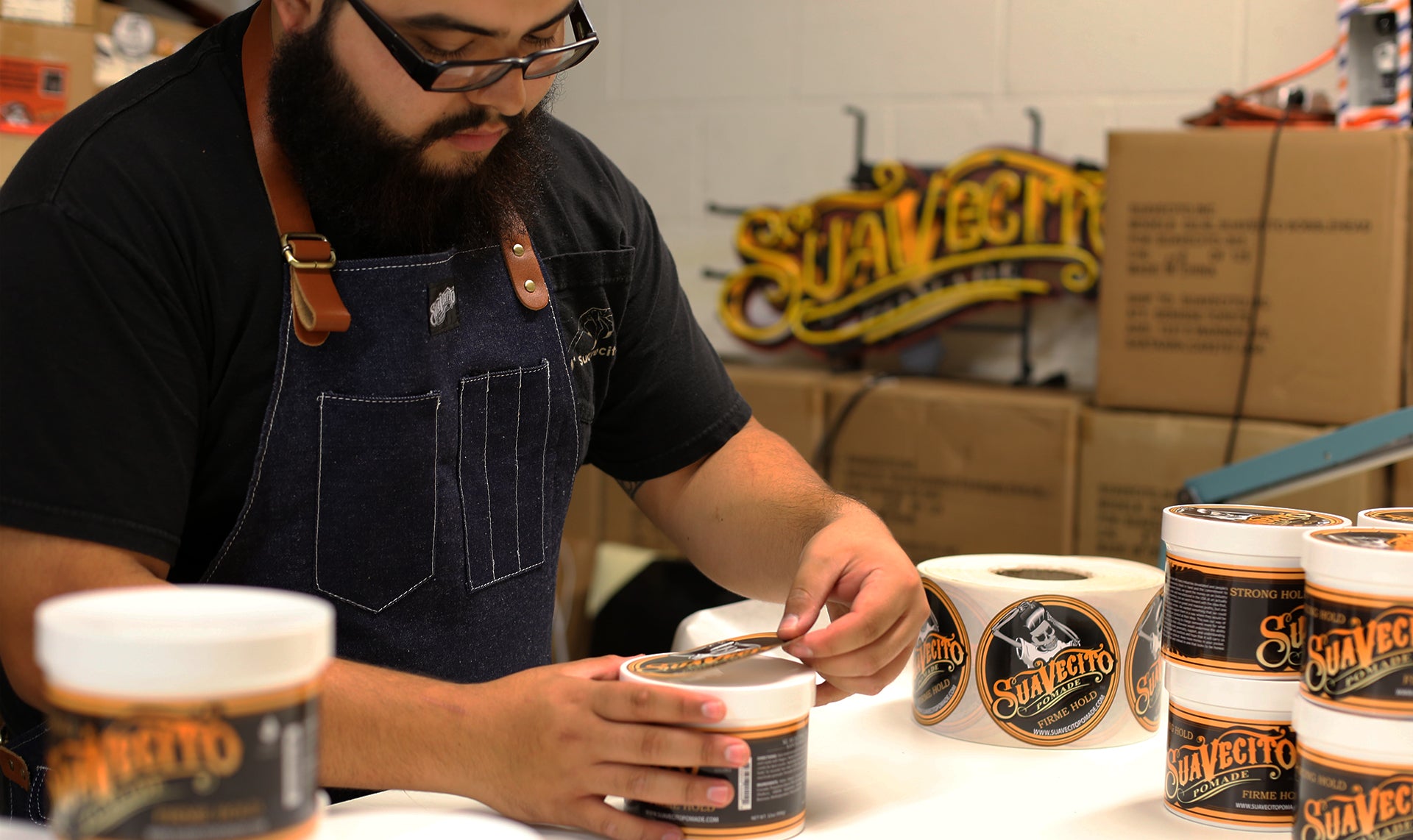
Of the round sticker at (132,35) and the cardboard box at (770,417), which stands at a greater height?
the round sticker at (132,35)

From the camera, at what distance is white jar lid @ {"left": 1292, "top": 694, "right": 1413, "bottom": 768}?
76cm

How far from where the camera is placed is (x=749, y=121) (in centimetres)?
300

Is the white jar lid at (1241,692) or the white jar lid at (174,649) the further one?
the white jar lid at (1241,692)

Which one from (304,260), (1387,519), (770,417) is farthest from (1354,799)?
(770,417)

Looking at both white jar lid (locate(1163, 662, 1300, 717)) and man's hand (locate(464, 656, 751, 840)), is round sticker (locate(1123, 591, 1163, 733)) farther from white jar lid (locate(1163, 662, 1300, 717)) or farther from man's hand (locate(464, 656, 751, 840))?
man's hand (locate(464, 656, 751, 840))

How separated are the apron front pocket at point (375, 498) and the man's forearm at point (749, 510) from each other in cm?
34

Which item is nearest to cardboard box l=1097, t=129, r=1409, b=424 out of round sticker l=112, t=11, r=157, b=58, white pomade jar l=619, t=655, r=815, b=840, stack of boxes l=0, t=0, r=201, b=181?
white pomade jar l=619, t=655, r=815, b=840

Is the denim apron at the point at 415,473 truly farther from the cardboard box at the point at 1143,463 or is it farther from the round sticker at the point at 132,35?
the round sticker at the point at 132,35

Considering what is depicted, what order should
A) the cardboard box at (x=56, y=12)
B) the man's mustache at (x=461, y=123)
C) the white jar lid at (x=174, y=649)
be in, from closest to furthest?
the white jar lid at (x=174, y=649) < the man's mustache at (x=461, y=123) < the cardboard box at (x=56, y=12)

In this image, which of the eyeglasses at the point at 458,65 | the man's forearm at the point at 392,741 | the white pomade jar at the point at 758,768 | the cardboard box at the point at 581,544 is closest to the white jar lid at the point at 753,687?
the white pomade jar at the point at 758,768

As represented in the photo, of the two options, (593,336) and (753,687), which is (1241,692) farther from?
(593,336)

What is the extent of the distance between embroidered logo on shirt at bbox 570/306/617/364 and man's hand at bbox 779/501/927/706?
0.31 m

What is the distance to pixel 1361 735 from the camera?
2.51 ft

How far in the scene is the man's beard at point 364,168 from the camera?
1.07m
